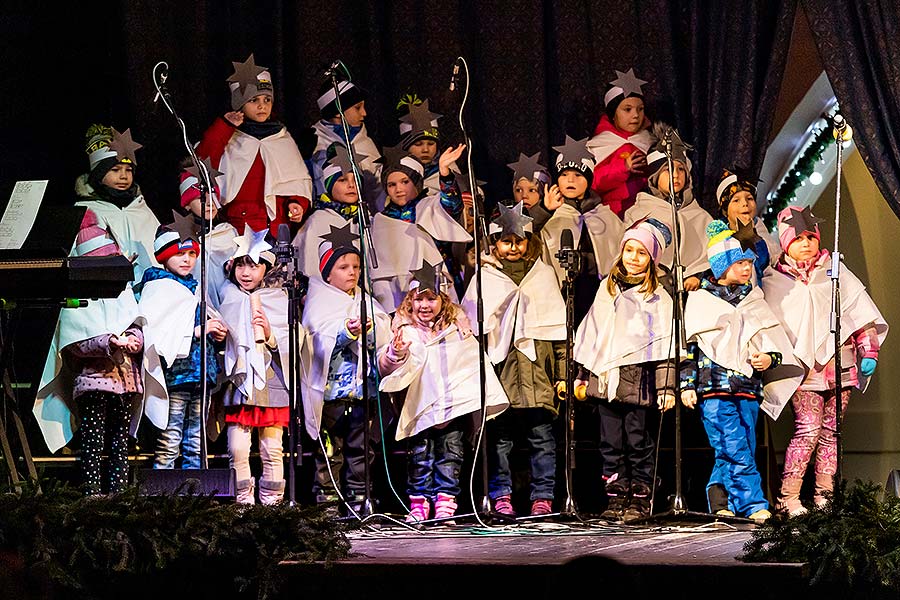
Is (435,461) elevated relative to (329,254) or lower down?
lower down

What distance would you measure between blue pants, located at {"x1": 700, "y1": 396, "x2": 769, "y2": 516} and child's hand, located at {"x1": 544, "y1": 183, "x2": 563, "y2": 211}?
120 cm

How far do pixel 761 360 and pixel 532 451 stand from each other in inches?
41.3

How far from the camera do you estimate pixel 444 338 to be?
539 centimetres

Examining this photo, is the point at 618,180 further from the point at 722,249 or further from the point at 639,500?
the point at 639,500

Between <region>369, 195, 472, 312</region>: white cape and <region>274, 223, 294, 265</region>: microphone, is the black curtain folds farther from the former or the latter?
<region>274, 223, 294, 265</region>: microphone

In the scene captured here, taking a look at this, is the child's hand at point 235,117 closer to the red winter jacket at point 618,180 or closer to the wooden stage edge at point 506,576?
the red winter jacket at point 618,180

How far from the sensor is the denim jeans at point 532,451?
212 inches

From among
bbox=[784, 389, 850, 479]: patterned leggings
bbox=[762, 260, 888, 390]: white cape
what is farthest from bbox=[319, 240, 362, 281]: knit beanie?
bbox=[784, 389, 850, 479]: patterned leggings

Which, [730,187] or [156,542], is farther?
[730,187]

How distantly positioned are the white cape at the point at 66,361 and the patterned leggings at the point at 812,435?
9.18 ft

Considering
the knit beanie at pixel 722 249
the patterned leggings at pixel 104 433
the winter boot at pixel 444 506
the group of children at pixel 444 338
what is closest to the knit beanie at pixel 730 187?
the group of children at pixel 444 338

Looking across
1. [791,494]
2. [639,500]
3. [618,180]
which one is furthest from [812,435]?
[618,180]

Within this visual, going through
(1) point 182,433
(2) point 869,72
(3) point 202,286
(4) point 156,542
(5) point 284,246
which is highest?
(2) point 869,72

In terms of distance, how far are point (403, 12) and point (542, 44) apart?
79 cm
